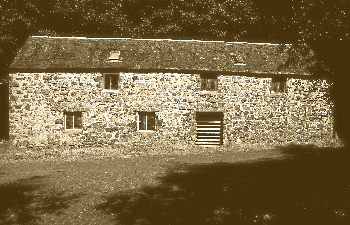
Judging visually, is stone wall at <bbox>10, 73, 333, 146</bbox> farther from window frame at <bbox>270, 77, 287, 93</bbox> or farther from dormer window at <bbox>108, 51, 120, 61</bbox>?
dormer window at <bbox>108, 51, 120, 61</bbox>

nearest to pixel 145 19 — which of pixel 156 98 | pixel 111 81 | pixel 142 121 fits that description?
pixel 111 81

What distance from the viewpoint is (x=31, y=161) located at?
2164cm

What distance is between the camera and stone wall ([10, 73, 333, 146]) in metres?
27.2

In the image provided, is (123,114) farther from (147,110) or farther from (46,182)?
(46,182)

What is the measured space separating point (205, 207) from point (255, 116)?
713 inches

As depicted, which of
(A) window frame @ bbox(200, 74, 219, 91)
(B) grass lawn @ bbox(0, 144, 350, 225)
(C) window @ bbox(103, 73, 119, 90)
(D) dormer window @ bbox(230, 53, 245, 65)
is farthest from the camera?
(D) dormer window @ bbox(230, 53, 245, 65)

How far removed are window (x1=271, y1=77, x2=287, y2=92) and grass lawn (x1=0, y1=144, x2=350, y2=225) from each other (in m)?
8.89

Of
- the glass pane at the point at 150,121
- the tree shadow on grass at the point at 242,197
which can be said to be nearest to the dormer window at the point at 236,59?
the glass pane at the point at 150,121

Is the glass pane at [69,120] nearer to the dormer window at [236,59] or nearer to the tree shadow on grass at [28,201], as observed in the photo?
the dormer window at [236,59]

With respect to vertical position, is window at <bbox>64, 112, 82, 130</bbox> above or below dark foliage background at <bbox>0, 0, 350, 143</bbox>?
below

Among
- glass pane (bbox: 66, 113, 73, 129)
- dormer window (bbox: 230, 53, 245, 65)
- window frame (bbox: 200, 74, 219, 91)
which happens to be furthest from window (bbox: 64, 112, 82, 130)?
dormer window (bbox: 230, 53, 245, 65)

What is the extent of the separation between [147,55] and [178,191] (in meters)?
16.8

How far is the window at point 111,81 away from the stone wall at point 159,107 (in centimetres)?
42

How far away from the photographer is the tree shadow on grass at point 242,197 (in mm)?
10031
